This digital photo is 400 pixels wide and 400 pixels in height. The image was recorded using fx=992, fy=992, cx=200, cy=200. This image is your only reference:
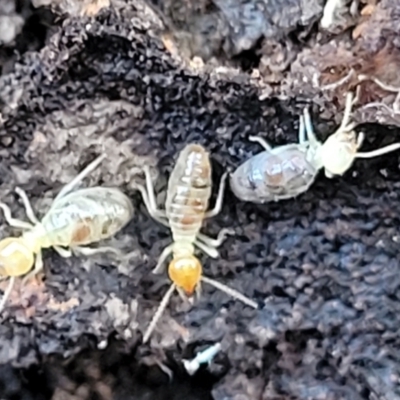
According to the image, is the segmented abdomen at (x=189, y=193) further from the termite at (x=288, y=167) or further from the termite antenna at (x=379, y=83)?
the termite antenna at (x=379, y=83)

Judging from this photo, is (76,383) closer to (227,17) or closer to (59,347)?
(59,347)

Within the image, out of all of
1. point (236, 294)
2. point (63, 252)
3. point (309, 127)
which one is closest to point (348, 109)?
point (309, 127)

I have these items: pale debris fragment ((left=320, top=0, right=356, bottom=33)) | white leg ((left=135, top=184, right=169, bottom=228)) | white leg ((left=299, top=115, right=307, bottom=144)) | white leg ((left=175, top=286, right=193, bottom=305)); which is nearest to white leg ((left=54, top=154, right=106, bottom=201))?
white leg ((left=135, top=184, right=169, bottom=228))

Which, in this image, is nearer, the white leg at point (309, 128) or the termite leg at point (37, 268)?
the white leg at point (309, 128)

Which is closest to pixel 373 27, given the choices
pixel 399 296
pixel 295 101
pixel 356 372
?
pixel 295 101

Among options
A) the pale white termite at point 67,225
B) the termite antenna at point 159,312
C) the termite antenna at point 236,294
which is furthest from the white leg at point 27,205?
the termite antenna at point 236,294

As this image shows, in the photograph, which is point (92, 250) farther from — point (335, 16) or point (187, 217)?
point (335, 16)
